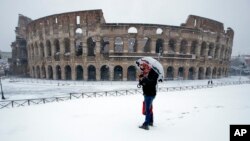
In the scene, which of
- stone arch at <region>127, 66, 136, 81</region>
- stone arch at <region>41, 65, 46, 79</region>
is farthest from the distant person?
stone arch at <region>41, 65, 46, 79</region>

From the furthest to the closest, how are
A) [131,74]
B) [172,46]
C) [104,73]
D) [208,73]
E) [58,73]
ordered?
[208,73] → [58,73] → [172,46] → [104,73] → [131,74]

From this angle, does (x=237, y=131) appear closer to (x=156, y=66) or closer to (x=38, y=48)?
(x=156, y=66)

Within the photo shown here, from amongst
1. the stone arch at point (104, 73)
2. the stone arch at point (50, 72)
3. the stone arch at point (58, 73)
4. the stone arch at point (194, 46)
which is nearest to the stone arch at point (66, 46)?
the stone arch at point (58, 73)

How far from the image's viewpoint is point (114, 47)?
26.6m

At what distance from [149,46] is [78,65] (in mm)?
13042

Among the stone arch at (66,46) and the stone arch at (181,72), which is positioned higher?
the stone arch at (66,46)

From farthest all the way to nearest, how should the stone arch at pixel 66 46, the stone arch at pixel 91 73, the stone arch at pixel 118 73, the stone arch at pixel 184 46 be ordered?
the stone arch at pixel 66 46
the stone arch at pixel 91 73
the stone arch at pixel 184 46
the stone arch at pixel 118 73

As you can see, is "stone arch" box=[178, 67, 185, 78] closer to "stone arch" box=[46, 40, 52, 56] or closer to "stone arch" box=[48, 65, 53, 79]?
"stone arch" box=[48, 65, 53, 79]

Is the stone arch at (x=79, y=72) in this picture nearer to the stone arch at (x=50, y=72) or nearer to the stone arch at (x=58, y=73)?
the stone arch at (x=58, y=73)

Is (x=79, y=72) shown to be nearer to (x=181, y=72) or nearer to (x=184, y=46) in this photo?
(x=181, y=72)

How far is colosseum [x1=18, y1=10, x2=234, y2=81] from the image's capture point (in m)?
26.3

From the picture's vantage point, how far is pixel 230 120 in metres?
4.61

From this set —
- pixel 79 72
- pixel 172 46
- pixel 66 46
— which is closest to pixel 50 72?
pixel 66 46

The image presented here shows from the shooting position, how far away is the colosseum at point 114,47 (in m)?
26.3
